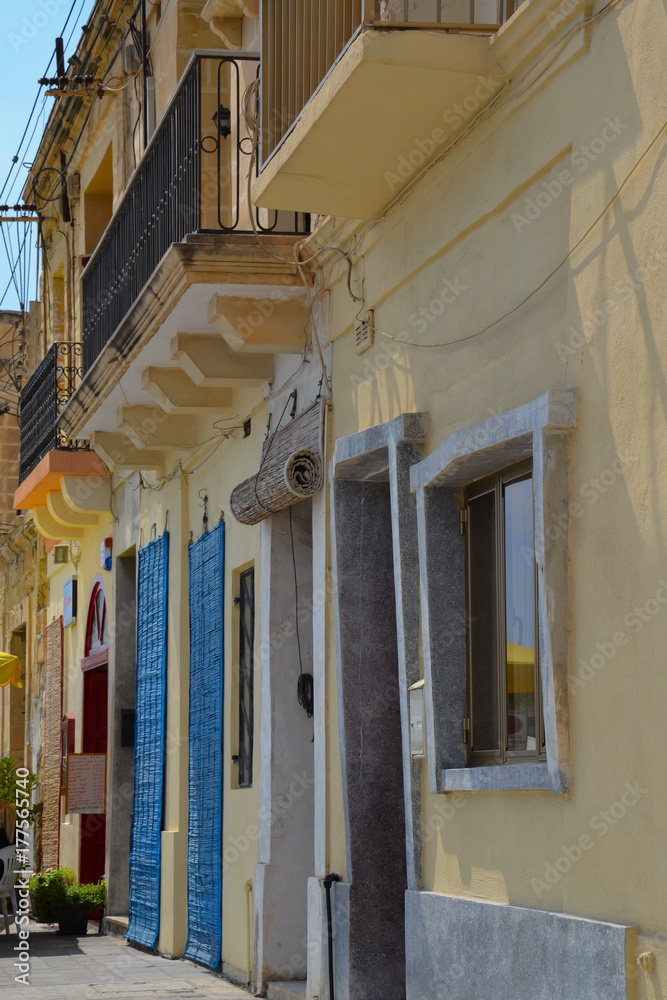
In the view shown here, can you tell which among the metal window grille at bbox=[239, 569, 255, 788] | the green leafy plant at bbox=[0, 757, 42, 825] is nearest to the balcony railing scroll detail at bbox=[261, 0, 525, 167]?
the metal window grille at bbox=[239, 569, 255, 788]

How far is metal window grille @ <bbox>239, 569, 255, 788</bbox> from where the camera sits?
10766mm

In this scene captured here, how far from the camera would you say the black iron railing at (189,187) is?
9.52m

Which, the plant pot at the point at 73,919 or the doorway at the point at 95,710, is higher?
the doorway at the point at 95,710

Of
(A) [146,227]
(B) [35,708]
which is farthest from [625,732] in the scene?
(B) [35,708]

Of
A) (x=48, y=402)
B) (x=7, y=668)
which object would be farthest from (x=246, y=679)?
(x=48, y=402)

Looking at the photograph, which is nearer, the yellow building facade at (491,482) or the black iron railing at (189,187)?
the yellow building facade at (491,482)

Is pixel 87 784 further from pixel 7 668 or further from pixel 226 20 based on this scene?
pixel 226 20

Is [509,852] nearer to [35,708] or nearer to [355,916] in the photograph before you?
[355,916]

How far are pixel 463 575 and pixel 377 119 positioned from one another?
7.28ft

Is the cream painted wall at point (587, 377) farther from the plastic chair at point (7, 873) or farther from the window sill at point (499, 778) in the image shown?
the plastic chair at point (7, 873)

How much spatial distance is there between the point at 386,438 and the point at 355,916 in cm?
261

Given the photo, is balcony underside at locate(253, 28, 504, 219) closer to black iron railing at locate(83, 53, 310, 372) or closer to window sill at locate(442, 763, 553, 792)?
black iron railing at locate(83, 53, 310, 372)

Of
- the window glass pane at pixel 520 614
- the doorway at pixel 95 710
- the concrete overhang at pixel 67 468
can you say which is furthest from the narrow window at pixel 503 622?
the doorway at pixel 95 710

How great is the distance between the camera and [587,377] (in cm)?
591
